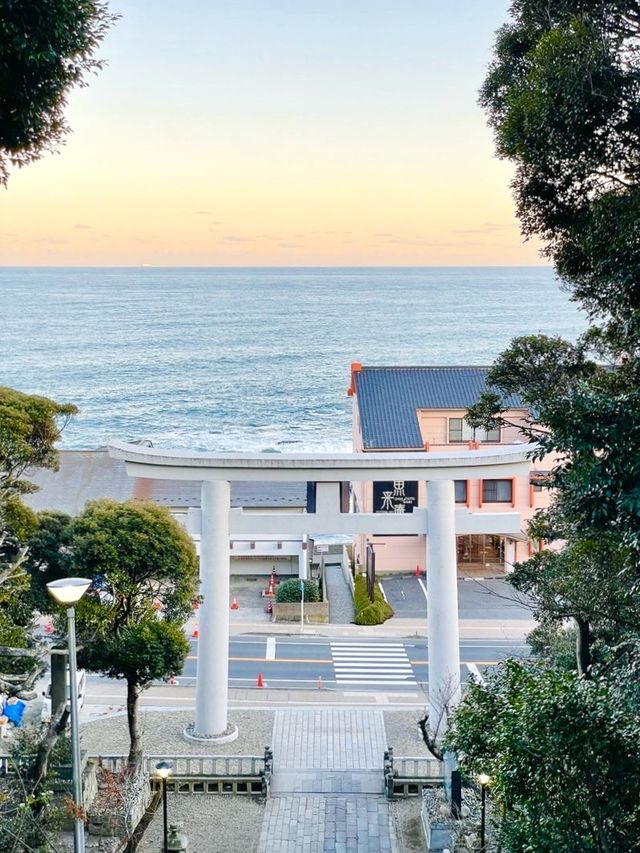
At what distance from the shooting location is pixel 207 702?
19328 millimetres

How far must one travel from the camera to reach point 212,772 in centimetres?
1741

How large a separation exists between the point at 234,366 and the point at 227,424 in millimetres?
26081

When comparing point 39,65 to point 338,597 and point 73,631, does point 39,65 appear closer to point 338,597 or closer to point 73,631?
point 73,631

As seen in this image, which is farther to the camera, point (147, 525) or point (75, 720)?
point (147, 525)

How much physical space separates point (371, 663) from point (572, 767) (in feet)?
60.2

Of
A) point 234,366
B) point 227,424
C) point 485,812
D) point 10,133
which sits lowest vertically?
point 485,812

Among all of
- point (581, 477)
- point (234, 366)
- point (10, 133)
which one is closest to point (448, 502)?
point (581, 477)

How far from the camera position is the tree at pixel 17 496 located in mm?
12984

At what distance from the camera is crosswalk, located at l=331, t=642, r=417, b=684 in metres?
24.2

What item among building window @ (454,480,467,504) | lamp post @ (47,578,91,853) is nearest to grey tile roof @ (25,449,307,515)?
building window @ (454,480,467,504)

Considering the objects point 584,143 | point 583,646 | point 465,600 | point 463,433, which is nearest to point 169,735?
point 583,646

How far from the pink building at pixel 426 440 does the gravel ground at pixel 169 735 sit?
12.2 meters

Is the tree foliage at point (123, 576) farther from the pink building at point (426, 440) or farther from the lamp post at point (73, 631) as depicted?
the pink building at point (426, 440)

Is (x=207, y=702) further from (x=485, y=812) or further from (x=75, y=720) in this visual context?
(x=75, y=720)
